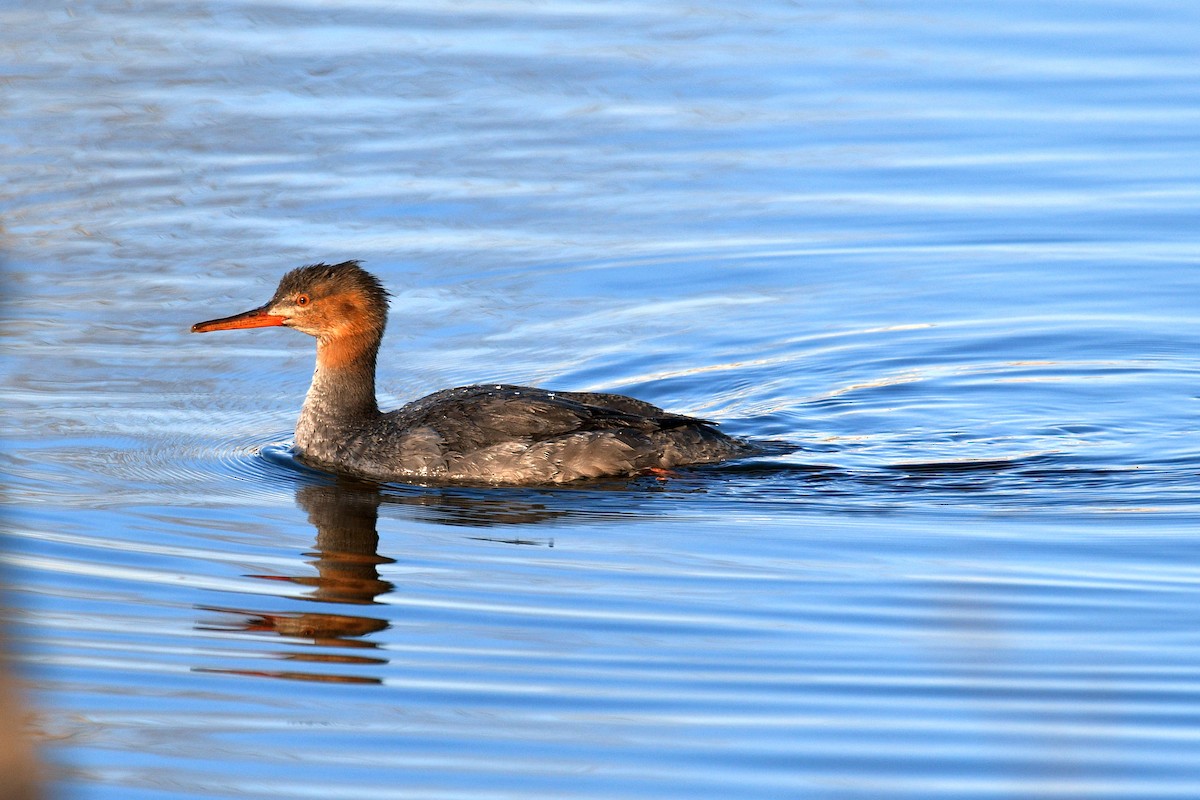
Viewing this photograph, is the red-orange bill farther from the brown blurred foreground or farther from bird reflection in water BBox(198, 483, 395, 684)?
the brown blurred foreground

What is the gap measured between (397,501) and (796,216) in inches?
235

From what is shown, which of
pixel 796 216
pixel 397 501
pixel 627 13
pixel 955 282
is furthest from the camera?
pixel 627 13

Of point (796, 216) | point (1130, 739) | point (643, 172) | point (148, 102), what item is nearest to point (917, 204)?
point (796, 216)

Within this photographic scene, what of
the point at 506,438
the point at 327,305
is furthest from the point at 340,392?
the point at 506,438

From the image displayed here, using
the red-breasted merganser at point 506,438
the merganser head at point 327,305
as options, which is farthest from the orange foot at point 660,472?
the merganser head at point 327,305

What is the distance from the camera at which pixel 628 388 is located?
11.6 meters

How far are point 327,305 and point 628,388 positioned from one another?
213 cm

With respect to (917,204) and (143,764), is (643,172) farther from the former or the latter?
(143,764)

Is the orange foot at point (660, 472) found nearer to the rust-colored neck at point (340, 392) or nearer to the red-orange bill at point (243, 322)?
the rust-colored neck at point (340, 392)

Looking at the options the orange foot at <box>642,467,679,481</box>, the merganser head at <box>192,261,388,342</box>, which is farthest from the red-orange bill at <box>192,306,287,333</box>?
the orange foot at <box>642,467,679,481</box>

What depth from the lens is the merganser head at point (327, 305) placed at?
10633 mm

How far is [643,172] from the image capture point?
15469 millimetres

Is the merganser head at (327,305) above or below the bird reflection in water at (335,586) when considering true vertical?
above

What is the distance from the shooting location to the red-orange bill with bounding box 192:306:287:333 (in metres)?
10.4
